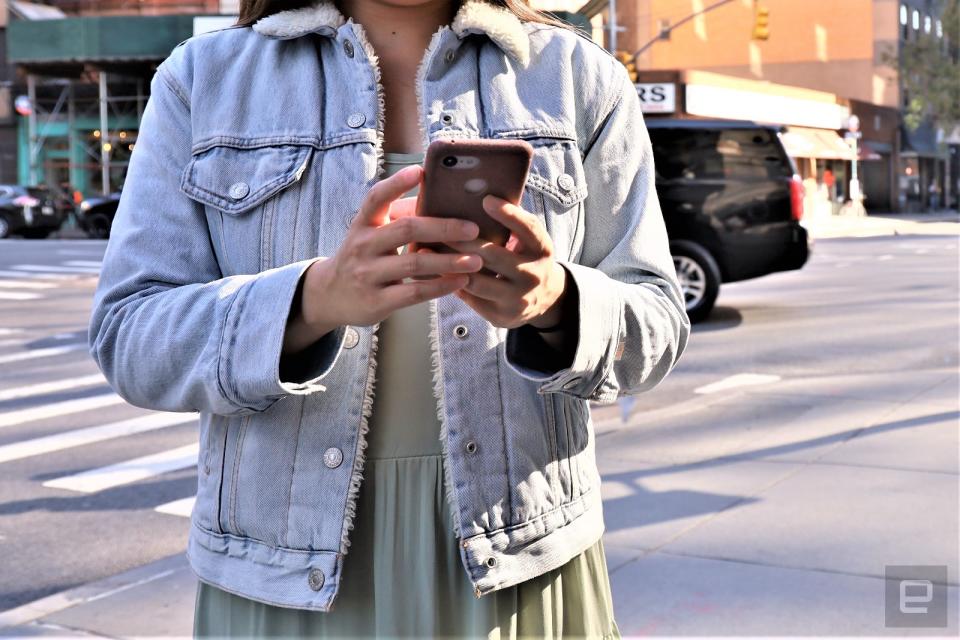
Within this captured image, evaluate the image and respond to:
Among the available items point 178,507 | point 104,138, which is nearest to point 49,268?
point 178,507

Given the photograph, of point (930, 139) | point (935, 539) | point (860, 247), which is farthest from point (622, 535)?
point (930, 139)

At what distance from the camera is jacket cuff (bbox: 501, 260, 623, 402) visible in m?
1.67

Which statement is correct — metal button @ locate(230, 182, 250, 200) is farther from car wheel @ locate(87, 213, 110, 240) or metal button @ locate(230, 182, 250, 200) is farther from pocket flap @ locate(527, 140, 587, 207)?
car wheel @ locate(87, 213, 110, 240)

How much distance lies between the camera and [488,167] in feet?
4.73

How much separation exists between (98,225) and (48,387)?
22135mm

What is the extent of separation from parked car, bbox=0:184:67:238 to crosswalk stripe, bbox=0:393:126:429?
23.5 meters

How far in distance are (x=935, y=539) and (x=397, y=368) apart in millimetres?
3900

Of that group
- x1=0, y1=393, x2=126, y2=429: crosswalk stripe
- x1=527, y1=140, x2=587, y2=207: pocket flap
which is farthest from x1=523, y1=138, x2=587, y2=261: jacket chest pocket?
x1=0, y1=393, x2=126, y2=429: crosswalk stripe

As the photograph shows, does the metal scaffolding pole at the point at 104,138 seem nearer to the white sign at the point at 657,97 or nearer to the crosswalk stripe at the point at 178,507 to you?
the white sign at the point at 657,97

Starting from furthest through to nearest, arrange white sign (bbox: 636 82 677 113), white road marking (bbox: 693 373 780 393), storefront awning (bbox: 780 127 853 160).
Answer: storefront awning (bbox: 780 127 853 160)
white sign (bbox: 636 82 677 113)
white road marking (bbox: 693 373 780 393)

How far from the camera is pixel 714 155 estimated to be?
13156 mm

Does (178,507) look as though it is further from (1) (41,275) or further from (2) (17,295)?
(1) (41,275)

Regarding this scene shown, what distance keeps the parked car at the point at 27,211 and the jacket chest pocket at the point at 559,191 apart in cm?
3166

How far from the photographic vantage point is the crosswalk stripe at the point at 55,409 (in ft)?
29.1
